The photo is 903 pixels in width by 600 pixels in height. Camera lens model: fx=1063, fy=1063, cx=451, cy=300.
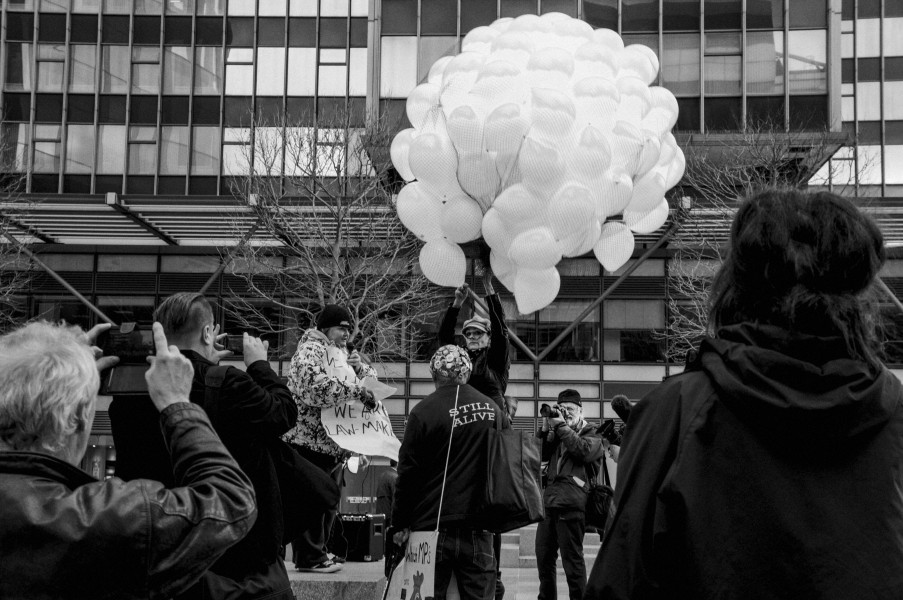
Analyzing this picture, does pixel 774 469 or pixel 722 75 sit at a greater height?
pixel 722 75

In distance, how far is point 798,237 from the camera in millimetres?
2283

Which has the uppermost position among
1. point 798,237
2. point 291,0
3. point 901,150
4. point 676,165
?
point 291,0

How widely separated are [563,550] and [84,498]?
24.5 ft

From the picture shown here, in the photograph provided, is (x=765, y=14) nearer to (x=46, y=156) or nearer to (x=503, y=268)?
(x=46, y=156)

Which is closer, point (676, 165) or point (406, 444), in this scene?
point (406, 444)

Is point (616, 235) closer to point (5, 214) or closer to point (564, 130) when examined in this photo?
point (564, 130)

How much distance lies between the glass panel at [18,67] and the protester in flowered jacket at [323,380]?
30.5 meters

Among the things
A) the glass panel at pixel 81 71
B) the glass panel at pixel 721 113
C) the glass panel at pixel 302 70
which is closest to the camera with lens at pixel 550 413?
the glass panel at pixel 721 113

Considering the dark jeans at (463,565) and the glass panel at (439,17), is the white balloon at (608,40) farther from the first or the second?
the glass panel at (439,17)

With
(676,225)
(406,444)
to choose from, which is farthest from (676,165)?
(676,225)

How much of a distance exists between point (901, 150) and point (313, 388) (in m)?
31.8

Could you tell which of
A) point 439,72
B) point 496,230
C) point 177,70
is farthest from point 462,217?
point 177,70

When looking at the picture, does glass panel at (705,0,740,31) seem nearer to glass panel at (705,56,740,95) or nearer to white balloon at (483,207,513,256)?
glass panel at (705,56,740,95)

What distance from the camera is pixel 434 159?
7852 millimetres
